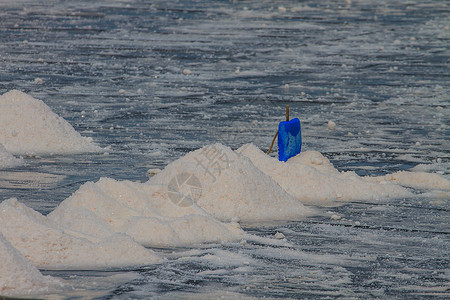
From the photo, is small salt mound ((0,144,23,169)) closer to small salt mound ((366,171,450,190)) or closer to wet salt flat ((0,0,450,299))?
wet salt flat ((0,0,450,299))

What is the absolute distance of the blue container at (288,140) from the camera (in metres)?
8.57

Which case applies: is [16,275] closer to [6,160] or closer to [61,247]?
[61,247]

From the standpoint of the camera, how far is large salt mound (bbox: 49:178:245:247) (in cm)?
627

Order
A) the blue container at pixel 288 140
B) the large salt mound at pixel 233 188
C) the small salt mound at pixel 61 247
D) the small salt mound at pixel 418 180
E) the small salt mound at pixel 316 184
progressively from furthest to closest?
1. the blue container at pixel 288 140
2. the small salt mound at pixel 418 180
3. the small salt mound at pixel 316 184
4. the large salt mound at pixel 233 188
5. the small salt mound at pixel 61 247

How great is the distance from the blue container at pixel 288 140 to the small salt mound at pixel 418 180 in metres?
0.75

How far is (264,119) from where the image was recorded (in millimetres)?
11336

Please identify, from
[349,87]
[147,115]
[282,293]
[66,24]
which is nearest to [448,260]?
[282,293]

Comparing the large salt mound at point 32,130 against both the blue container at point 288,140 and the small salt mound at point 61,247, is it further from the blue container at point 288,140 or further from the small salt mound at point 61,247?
the small salt mound at point 61,247

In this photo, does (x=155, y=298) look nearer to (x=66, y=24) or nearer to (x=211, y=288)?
(x=211, y=288)

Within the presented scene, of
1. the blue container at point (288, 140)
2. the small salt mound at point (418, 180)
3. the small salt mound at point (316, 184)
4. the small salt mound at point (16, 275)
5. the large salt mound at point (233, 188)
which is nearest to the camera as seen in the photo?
the small salt mound at point (16, 275)

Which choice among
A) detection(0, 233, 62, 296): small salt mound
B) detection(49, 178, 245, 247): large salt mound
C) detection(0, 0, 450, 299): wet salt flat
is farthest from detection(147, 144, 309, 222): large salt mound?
detection(0, 233, 62, 296): small salt mound

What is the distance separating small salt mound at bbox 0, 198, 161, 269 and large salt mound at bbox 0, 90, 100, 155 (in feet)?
10.7

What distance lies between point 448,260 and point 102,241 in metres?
2.05

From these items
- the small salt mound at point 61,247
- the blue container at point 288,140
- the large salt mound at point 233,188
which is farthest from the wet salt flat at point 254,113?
the blue container at point 288,140
